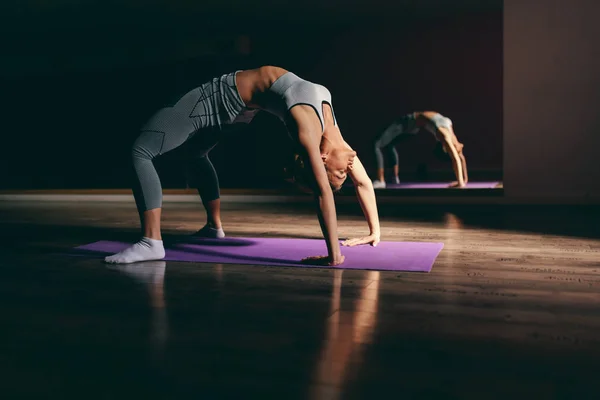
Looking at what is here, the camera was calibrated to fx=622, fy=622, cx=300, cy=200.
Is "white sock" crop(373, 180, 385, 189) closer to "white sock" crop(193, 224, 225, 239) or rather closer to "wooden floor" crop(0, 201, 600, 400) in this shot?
"white sock" crop(193, 224, 225, 239)

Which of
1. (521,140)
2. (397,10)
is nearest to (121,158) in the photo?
(397,10)

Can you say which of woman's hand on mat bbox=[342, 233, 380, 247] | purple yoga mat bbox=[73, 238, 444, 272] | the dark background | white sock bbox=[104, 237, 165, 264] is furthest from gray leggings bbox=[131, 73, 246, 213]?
the dark background

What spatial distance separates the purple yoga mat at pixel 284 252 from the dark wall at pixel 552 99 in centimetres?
248

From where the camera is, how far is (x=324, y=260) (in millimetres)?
2438

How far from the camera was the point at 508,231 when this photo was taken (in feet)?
11.3

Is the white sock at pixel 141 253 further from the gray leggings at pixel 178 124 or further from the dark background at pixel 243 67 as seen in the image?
the dark background at pixel 243 67

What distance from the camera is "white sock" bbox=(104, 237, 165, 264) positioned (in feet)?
Answer: 8.37

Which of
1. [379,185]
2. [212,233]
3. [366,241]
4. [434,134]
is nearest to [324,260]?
[366,241]

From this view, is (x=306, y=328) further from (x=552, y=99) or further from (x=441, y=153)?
(x=441, y=153)

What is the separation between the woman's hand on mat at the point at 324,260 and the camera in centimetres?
241

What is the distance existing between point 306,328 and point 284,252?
3.93ft

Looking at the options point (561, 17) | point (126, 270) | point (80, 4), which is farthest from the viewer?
point (80, 4)

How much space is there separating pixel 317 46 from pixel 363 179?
7.73m

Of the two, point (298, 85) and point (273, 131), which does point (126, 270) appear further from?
point (273, 131)
